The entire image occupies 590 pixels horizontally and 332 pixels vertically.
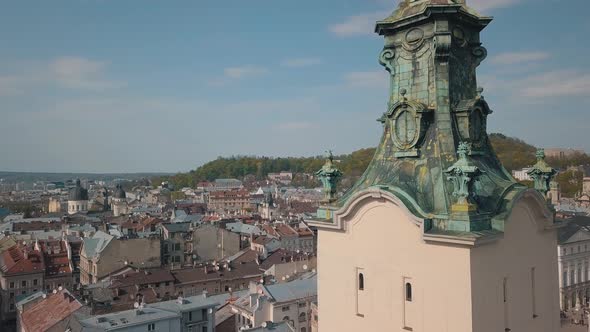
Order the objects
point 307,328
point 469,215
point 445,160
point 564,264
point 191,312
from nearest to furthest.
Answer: point 469,215
point 445,160
point 191,312
point 307,328
point 564,264

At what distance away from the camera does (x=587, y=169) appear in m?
138

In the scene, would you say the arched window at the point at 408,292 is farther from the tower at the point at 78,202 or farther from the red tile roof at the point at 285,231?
the tower at the point at 78,202

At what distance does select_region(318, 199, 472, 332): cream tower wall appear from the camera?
868 cm

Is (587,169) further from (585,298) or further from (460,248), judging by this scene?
(460,248)

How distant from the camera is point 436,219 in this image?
9.13 metres

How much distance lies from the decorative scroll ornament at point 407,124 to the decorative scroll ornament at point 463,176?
137 centimetres

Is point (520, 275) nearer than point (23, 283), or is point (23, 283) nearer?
point (520, 275)

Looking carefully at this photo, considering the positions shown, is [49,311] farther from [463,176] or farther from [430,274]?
[463,176]

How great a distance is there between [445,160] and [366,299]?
3159 millimetres

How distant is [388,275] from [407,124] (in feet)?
9.98

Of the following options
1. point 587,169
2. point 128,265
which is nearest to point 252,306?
point 128,265

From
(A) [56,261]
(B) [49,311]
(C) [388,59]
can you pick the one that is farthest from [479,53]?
(A) [56,261]

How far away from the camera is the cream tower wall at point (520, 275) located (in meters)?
8.71

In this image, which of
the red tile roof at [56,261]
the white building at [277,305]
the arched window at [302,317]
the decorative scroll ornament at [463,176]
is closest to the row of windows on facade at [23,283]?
the red tile roof at [56,261]
